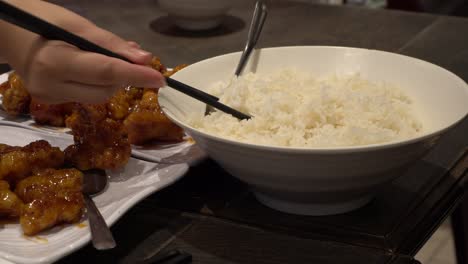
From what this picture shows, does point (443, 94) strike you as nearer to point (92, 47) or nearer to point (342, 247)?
point (342, 247)

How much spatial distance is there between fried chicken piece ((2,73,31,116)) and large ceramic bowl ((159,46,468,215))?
0.39m

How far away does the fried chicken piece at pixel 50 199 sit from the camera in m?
0.97

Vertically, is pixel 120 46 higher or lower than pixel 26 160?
higher

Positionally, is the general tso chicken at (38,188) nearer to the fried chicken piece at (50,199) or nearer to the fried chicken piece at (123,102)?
the fried chicken piece at (50,199)

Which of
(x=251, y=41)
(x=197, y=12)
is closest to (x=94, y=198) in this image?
(x=251, y=41)

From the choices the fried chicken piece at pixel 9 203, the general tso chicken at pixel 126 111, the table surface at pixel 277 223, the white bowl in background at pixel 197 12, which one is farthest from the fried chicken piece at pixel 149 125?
the white bowl in background at pixel 197 12

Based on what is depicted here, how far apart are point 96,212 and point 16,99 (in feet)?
1.78

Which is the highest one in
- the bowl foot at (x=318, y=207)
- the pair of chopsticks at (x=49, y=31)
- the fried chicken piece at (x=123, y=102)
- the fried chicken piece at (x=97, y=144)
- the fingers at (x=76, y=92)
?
the pair of chopsticks at (x=49, y=31)

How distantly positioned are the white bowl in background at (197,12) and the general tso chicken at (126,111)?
30.6 inches

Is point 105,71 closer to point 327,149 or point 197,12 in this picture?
point 327,149

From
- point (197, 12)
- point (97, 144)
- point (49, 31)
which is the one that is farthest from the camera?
point (197, 12)

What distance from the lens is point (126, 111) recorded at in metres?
1.36

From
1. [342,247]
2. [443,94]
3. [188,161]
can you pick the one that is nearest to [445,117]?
[443,94]

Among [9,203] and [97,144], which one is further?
[97,144]
